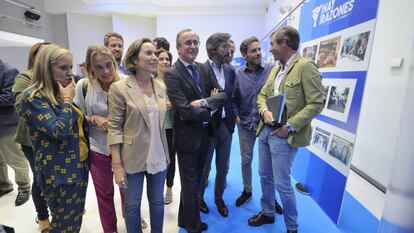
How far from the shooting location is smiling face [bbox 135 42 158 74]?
141 cm

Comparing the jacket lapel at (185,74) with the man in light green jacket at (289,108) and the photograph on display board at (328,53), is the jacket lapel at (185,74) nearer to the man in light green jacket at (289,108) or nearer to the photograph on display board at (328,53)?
the man in light green jacket at (289,108)

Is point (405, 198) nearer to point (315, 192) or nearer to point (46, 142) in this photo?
point (46, 142)

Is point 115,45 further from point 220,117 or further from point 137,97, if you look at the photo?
point 220,117

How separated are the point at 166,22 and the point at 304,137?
704 centimetres

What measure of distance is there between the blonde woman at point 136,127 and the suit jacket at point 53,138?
205 millimetres

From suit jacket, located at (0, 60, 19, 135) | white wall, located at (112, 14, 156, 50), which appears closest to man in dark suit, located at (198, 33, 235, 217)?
suit jacket, located at (0, 60, 19, 135)

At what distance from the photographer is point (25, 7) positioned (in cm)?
589

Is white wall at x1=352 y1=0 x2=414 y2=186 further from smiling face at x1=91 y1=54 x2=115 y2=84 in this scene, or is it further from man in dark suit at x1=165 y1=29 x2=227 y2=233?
Result: smiling face at x1=91 y1=54 x2=115 y2=84

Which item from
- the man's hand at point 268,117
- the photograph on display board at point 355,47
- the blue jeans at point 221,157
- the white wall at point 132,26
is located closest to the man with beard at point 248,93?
the blue jeans at point 221,157

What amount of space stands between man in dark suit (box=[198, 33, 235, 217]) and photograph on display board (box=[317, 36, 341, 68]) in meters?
1.02

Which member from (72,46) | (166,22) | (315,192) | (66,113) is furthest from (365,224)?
(72,46)

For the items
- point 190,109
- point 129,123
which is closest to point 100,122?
point 129,123

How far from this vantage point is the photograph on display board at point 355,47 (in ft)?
5.98

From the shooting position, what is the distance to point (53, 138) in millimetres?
1250
